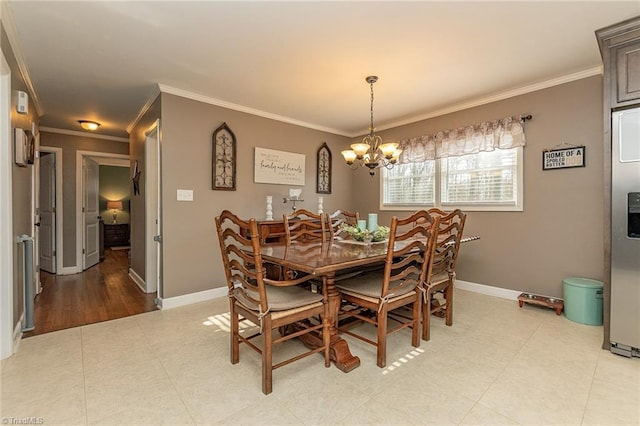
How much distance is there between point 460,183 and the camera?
3.83 metres

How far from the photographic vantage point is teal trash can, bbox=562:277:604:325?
2602 mm

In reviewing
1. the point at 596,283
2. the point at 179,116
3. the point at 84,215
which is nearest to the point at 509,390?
the point at 596,283

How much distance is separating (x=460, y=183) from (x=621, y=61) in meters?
1.91

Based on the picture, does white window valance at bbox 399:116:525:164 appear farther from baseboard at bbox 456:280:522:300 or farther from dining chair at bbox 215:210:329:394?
dining chair at bbox 215:210:329:394

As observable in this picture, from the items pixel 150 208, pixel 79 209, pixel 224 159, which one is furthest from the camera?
pixel 79 209

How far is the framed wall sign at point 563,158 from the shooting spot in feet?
9.46

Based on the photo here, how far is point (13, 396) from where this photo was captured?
165 centimetres

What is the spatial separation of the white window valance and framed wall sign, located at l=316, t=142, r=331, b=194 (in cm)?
120

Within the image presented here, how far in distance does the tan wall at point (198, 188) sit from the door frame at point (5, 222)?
119cm

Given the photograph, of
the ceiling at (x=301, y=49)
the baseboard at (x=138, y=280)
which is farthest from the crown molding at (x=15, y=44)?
the baseboard at (x=138, y=280)

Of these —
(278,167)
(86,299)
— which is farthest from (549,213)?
(86,299)

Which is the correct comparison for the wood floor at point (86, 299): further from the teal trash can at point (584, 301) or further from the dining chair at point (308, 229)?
the teal trash can at point (584, 301)

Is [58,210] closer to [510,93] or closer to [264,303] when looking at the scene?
[264,303]

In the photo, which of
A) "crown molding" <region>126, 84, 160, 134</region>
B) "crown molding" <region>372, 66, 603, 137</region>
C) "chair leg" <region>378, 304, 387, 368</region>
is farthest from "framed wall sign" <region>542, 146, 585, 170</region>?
"crown molding" <region>126, 84, 160, 134</region>
